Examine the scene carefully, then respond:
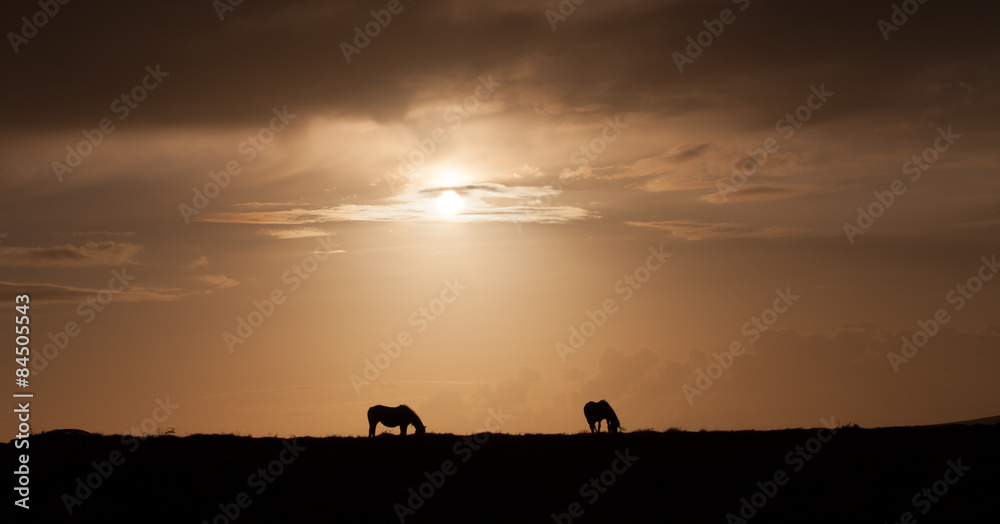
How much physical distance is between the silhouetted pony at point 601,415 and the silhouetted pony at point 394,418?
7824 millimetres

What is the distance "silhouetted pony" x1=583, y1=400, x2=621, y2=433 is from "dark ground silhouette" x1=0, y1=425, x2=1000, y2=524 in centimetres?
462

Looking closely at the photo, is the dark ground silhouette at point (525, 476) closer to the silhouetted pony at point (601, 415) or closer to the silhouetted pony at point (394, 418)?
the silhouetted pony at point (394, 418)

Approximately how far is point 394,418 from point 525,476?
10.6m

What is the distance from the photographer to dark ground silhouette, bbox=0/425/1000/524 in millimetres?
20859

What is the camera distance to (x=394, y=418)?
33.1m

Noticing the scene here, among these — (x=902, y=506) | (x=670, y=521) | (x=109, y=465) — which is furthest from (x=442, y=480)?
(x=902, y=506)

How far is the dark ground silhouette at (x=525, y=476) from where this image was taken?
20.9 meters

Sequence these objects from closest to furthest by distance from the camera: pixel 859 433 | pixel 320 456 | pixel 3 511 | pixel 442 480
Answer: pixel 3 511 < pixel 442 480 < pixel 320 456 < pixel 859 433

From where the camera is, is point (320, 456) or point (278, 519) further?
point (320, 456)

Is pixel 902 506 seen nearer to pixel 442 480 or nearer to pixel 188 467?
pixel 442 480

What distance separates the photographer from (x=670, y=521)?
65.4 ft

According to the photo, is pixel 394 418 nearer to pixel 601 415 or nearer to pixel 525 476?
pixel 601 415

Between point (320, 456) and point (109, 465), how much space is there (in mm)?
6862

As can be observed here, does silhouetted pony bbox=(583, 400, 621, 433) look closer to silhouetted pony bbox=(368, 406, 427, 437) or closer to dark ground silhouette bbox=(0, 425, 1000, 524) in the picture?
dark ground silhouette bbox=(0, 425, 1000, 524)
